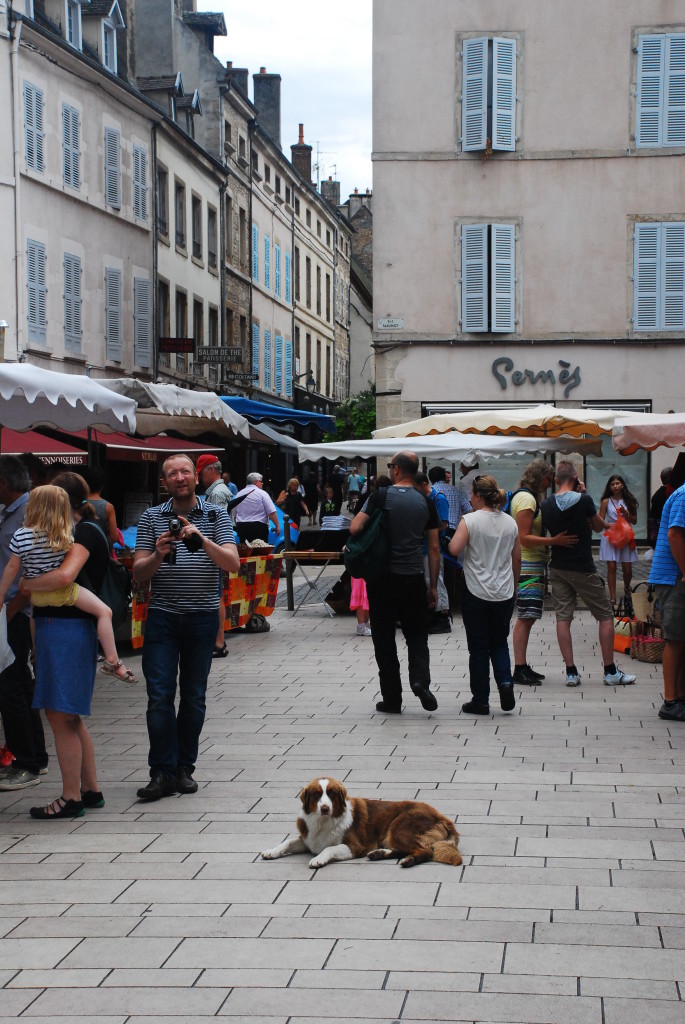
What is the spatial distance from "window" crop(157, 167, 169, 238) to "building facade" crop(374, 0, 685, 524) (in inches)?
360

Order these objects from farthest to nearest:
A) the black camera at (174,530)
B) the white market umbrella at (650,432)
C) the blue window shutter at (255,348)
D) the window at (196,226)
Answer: the blue window shutter at (255,348) → the window at (196,226) → the white market umbrella at (650,432) → the black camera at (174,530)

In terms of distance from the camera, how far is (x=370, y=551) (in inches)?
365

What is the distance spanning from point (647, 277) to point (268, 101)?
97.4 ft

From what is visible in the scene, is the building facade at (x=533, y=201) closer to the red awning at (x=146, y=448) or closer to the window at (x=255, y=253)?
the red awning at (x=146, y=448)

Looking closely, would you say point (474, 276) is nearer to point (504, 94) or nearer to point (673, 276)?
point (504, 94)

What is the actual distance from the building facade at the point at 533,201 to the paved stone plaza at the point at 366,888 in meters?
16.8

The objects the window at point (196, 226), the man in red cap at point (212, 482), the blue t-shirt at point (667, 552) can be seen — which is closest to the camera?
the blue t-shirt at point (667, 552)

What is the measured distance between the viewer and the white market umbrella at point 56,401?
341 inches

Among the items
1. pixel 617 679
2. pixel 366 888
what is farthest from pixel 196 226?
pixel 366 888

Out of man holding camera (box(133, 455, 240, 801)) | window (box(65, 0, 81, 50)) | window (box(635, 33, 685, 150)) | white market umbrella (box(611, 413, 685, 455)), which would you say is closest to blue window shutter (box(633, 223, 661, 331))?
window (box(635, 33, 685, 150))

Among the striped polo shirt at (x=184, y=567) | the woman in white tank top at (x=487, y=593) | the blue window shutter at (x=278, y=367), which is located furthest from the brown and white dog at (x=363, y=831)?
the blue window shutter at (x=278, y=367)

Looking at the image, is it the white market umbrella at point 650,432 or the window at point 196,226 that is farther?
the window at point 196,226

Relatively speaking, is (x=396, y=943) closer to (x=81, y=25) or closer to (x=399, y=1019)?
(x=399, y=1019)

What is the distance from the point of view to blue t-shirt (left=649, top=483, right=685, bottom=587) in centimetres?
880
